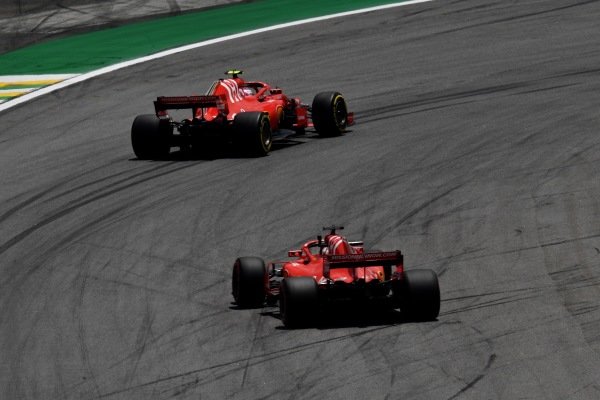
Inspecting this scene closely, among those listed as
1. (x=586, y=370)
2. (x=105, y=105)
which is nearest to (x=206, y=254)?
(x=586, y=370)

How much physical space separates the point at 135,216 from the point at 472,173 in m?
5.39

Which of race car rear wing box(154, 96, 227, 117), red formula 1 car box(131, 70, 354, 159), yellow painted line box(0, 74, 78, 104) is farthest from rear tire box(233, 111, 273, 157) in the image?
yellow painted line box(0, 74, 78, 104)

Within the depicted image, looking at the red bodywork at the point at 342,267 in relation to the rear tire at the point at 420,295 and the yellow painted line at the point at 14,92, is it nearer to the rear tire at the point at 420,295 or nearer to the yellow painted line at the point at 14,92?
the rear tire at the point at 420,295

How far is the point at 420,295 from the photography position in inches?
633

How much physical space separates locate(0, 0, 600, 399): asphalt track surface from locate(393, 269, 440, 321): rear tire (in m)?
0.14

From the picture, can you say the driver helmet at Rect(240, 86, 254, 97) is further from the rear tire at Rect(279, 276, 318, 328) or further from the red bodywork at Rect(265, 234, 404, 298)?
the rear tire at Rect(279, 276, 318, 328)

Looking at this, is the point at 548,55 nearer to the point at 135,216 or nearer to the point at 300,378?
the point at 135,216

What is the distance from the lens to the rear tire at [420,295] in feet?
52.7

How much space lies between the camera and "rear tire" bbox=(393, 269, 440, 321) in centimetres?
1608

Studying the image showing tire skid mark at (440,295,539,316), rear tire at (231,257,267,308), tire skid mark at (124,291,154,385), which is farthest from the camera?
rear tire at (231,257,267,308)

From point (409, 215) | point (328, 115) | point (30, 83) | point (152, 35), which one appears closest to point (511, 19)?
point (152, 35)

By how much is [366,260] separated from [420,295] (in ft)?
2.32

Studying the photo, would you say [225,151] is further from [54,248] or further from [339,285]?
[339,285]

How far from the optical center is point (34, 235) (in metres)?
21.4
